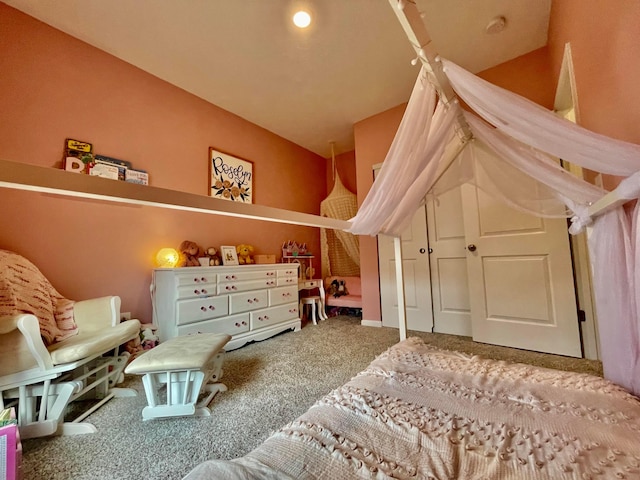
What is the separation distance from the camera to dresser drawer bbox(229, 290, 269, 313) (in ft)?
8.56

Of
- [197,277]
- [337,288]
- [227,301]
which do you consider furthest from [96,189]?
[337,288]

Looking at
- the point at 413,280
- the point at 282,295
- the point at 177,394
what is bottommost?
the point at 177,394

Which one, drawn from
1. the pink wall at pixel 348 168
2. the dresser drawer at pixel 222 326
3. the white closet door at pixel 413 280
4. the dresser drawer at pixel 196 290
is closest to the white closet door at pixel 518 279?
the white closet door at pixel 413 280

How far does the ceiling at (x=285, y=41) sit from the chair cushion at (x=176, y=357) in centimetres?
237

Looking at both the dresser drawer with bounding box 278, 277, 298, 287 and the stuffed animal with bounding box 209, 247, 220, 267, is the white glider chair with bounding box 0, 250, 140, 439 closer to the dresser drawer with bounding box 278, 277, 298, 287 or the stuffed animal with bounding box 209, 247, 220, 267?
the stuffed animal with bounding box 209, 247, 220, 267

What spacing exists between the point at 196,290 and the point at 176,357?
0.94 meters

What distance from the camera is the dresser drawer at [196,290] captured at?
225 cm

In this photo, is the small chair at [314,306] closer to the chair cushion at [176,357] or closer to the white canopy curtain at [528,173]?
the chair cushion at [176,357]

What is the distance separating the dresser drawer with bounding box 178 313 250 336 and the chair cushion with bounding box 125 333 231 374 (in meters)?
0.57

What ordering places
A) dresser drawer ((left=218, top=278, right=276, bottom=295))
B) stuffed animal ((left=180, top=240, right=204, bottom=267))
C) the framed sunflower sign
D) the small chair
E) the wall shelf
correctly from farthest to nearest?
1. the small chair
2. the framed sunflower sign
3. stuffed animal ((left=180, top=240, right=204, bottom=267))
4. dresser drawer ((left=218, top=278, right=276, bottom=295))
5. the wall shelf

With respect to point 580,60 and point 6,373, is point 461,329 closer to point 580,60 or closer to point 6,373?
point 580,60

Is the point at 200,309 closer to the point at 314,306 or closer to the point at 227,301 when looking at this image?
the point at 227,301

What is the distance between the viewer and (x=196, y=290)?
7.66 ft

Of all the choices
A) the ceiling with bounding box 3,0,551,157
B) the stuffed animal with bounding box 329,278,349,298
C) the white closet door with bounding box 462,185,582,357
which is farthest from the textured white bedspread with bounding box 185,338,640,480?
the stuffed animal with bounding box 329,278,349,298
